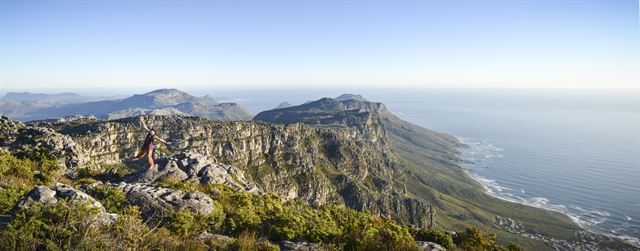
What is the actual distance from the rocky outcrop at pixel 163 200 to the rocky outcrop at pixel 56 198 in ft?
11.7

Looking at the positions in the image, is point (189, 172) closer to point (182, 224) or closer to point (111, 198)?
point (111, 198)

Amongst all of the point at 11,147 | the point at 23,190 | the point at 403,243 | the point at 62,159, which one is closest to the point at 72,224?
the point at 23,190

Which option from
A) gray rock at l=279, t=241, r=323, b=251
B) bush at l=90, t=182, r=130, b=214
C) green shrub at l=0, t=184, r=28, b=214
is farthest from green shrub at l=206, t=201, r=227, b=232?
green shrub at l=0, t=184, r=28, b=214

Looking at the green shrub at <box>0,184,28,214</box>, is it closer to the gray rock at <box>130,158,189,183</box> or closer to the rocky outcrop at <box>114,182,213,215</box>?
the rocky outcrop at <box>114,182,213,215</box>

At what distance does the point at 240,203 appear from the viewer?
27.3m

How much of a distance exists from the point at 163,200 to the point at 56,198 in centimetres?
582

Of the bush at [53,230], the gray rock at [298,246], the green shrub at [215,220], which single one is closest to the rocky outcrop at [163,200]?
the green shrub at [215,220]

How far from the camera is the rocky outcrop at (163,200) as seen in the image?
69.5 ft

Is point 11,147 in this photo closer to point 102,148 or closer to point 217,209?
point 217,209

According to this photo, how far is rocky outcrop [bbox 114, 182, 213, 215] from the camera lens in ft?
69.5

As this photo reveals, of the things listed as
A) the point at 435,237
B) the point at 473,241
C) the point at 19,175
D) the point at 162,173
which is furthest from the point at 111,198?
the point at 473,241

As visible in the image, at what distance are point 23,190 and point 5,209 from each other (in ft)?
18.1

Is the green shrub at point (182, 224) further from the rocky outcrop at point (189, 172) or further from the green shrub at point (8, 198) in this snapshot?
the rocky outcrop at point (189, 172)

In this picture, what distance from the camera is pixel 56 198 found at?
17.4 meters
